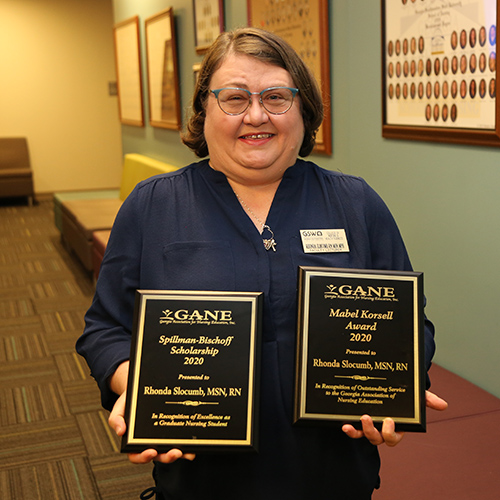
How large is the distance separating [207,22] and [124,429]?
4832 mm

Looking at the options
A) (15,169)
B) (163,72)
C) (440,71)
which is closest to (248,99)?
(440,71)

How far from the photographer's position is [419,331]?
1.30 m

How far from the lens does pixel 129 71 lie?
318 inches

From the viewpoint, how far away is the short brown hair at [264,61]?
1391 mm

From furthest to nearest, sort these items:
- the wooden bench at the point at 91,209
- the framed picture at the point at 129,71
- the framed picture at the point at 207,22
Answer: the framed picture at the point at 129,71 < the wooden bench at the point at 91,209 < the framed picture at the point at 207,22

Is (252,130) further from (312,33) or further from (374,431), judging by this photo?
(312,33)

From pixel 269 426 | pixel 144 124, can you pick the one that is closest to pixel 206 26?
pixel 144 124

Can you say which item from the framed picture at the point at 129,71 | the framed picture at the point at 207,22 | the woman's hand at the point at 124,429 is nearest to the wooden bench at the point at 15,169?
the framed picture at the point at 129,71

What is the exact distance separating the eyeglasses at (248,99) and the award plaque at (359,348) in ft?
1.22

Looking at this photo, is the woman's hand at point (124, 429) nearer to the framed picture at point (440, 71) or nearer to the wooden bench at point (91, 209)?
the framed picture at point (440, 71)

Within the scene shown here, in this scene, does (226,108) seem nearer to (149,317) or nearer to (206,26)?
(149,317)

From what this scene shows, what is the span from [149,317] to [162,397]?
156 millimetres

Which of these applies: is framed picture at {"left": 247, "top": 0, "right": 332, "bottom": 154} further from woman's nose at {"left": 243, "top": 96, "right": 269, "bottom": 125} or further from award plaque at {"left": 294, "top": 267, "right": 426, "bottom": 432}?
award plaque at {"left": 294, "top": 267, "right": 426, "bottom": 432}

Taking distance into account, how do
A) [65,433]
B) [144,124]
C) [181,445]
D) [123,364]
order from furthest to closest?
[144,124] < [65,433] < [123,364] < [181,445]
